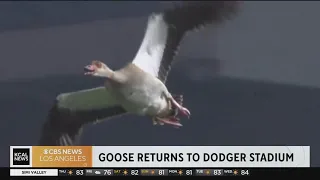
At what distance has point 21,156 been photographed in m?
2.51

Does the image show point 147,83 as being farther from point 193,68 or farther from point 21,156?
point 21,156

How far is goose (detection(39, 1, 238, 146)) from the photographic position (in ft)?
8.07

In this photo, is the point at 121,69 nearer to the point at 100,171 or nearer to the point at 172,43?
the point at 172,43

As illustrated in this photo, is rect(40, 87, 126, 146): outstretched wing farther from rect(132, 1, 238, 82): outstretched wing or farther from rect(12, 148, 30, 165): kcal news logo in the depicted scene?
rect(132, 1, 238, 82): outstretched wing

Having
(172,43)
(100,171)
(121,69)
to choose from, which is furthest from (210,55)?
(100,171)

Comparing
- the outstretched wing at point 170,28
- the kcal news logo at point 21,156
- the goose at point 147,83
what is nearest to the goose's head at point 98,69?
the goose at point 147,83

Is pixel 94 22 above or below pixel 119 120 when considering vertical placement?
above

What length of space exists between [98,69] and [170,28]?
34cm

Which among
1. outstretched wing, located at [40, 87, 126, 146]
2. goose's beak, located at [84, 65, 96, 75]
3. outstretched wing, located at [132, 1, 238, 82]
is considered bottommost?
outstretched wing, located at [40, 87, 126, 146]

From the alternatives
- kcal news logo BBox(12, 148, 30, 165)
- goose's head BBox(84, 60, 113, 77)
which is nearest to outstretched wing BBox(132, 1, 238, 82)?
goose's head BBox(84, 60, 113, 77)

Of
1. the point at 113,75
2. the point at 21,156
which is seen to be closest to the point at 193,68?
the point at 113,75

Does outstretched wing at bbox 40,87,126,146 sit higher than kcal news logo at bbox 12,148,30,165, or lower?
higher

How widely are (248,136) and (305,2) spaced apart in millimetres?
591

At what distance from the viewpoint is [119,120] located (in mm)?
2496
